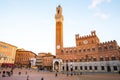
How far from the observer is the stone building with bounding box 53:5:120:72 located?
4334cm

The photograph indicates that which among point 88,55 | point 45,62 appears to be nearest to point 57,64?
point 45,62

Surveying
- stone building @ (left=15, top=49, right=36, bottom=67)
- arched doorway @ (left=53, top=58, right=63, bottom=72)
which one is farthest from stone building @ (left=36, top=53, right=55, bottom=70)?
arched doorway @ (left=53, top=58, right=63, bottom=72)

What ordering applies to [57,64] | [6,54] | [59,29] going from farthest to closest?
[59,29]
[57,64]
[6,54]

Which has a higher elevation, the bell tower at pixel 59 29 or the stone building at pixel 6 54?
the bell tower at pixel 59 29

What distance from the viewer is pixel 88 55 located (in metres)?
49.1

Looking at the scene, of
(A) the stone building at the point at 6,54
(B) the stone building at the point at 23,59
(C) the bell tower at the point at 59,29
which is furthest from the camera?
(B) the stone building at the point at 23,59

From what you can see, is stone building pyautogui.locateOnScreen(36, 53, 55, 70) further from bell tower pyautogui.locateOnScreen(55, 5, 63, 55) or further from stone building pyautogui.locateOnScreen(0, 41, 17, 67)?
stone building pyautogui.locateOnScreen(0, 41, 17, 67)

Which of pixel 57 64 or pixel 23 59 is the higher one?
pixel 23 59

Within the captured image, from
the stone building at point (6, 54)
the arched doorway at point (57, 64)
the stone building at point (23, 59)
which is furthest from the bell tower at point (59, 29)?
the stone building at point (6, 54)

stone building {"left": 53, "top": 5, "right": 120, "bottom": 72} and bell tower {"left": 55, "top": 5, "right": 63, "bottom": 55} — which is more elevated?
bell tower {"left": 55, "top": 5, "right": 63, "bottom": 55}

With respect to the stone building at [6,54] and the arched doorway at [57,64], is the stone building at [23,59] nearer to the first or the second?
the stone building at [6,54]

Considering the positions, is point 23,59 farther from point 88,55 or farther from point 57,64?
point 88,55

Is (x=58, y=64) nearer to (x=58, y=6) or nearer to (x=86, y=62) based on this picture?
(x=86, y=62)

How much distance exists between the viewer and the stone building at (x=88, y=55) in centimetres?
4334
